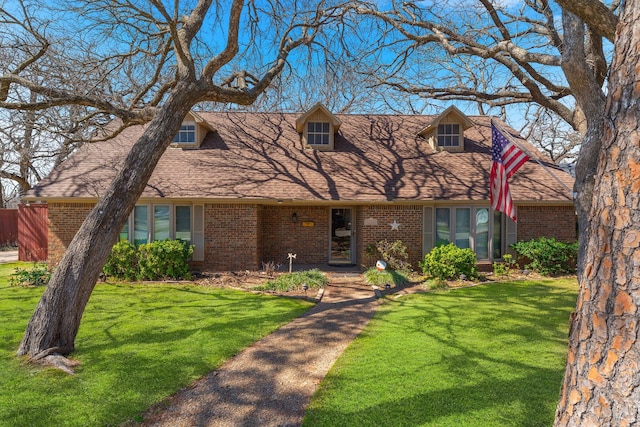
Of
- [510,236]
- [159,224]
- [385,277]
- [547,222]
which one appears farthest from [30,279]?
[547,222]

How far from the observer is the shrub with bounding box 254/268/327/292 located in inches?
400

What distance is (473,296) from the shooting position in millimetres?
9430

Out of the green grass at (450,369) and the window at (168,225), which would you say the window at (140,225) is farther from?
the green grass at (450,369)

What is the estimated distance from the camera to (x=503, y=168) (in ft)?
32.3

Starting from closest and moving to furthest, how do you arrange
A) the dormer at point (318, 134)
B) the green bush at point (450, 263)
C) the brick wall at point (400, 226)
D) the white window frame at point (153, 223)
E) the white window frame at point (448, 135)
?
the green bush at point (450, 263) < the white window frame at point (153, 223) < the brick wall at point (400, 226) < the dormer at point (318, 134) < the white window frame at point (448, 135)

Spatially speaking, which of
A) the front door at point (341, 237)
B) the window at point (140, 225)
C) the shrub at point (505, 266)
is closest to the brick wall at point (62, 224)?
the window at point (140, 225)

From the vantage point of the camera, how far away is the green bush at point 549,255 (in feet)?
39.9

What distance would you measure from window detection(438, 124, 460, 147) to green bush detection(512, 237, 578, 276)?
4.89m

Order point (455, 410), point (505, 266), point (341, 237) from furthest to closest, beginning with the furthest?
point (341, 237), point (505, 266), point (455, 410)

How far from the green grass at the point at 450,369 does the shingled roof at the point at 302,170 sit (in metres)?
5.60

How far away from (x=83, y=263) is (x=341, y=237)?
9.87 m

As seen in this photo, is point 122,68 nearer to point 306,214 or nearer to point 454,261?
point 306,214

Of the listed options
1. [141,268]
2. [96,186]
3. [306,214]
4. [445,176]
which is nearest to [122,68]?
[96,186]

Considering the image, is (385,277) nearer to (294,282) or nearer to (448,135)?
(294,282)
